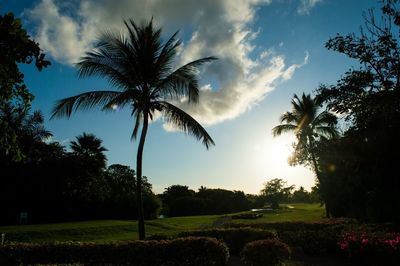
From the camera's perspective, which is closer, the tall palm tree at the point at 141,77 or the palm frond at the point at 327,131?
the tall palm tree at the point at 141,77

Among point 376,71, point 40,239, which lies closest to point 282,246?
point 376,71

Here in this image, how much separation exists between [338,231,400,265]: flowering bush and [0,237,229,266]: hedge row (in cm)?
420

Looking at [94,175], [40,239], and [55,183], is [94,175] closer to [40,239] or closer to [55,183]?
[55,183]

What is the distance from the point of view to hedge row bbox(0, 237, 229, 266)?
33.7 ft

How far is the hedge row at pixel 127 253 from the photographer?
33.7ft

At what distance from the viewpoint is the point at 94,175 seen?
138 ft

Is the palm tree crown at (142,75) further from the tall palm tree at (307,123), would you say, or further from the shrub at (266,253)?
the tall palm tree at (307,123)

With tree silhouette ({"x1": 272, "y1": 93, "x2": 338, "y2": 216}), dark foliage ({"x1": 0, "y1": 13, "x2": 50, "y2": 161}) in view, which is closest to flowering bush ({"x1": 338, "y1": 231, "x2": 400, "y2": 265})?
dark foliage ({"x1": 0, "y1": 13, "x2": 50, "y2": 161})

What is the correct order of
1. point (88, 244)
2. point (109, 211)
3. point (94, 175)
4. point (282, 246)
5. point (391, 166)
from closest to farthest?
point (282, 246) → point (88, 244) → point (391, 166) → point (94, 175) → point (109, 211)

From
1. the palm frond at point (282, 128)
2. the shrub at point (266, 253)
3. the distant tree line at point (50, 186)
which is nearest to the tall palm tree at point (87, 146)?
the distant tree line at point (50, 186)

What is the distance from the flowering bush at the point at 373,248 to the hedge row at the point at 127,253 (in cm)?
420

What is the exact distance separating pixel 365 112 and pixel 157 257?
8.26 m

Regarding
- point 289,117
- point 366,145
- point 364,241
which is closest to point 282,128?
point 289,117

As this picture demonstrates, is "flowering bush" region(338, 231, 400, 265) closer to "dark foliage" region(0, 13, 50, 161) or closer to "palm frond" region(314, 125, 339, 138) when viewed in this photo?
"dark foliage" region(0, 13, 50, 161)
